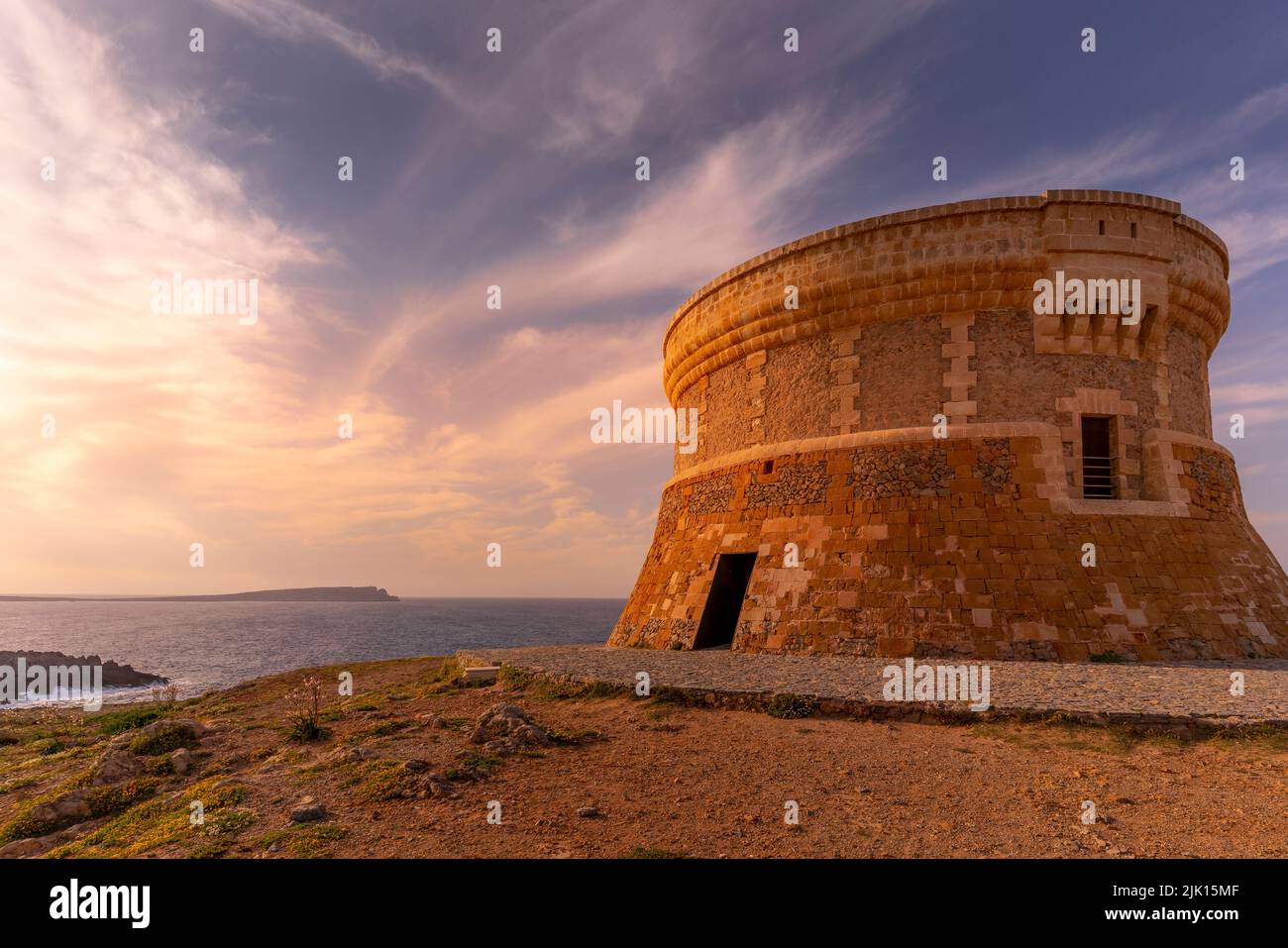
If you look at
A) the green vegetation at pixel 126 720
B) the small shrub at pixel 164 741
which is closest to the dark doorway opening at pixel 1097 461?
the small shrub at pixel 164 741

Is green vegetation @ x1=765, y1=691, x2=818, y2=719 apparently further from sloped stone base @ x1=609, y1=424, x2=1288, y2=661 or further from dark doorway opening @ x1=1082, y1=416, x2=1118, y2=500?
dark doorway opening @ x1=1082, y1=416, x2=1118, y2=500

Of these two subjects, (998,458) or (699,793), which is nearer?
(699,793)

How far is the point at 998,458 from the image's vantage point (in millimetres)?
11984

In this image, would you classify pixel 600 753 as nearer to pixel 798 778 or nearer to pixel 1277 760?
pixel 798 778

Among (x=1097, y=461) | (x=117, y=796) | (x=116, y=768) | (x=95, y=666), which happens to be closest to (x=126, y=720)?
(x=116, y=768)

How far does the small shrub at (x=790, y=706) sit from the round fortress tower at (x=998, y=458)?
3.44m

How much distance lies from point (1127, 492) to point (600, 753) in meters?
11.5

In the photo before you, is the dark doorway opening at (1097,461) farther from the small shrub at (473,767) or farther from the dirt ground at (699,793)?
Result: the small shrub at (473,767)

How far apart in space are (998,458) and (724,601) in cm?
647

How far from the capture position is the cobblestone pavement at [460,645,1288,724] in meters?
7.14

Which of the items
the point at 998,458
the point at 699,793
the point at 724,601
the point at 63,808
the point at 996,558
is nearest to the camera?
the point at 699,793

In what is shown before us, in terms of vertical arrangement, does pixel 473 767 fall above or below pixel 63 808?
above

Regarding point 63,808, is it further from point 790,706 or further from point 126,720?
point 790,706
